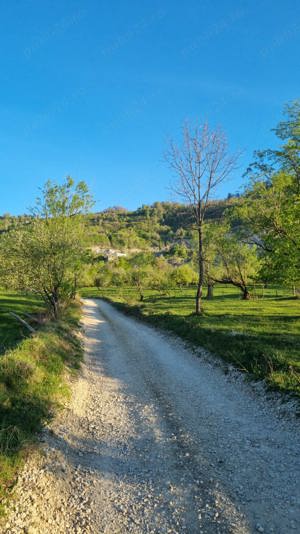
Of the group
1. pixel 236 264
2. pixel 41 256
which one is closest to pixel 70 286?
pixel 41 256

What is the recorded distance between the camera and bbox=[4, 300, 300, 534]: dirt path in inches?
242

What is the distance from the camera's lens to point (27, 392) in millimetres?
11062

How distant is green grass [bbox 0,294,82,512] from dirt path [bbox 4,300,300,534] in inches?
18.0

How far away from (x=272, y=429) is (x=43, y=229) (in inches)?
1005

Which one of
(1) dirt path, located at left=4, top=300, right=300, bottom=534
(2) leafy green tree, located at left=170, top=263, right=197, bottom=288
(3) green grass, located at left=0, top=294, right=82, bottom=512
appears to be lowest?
(1) dirt path, located at left=4, top=300, right=300, bottom=534

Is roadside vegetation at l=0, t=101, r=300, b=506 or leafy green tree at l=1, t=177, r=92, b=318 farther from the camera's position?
leafy green tree at l=1, t=177, r=92, b=318

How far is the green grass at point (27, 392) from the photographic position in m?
7.82

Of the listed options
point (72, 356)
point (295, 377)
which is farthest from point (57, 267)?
point (295, 377)

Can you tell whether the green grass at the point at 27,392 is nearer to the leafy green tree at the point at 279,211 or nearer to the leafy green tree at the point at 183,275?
the leafy green tree at the point at 279,211

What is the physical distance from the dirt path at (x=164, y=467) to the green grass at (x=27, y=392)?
1.50ft

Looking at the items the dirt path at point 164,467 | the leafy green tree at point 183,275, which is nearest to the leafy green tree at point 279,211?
the dirt path at point 164,467

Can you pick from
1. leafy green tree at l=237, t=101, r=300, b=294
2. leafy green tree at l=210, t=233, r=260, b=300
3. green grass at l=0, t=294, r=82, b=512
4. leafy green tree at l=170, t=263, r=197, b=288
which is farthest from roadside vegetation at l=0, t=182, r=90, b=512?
leafy green tree at l=170, t=263, r=197, b=288

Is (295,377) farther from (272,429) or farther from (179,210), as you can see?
(179,210)

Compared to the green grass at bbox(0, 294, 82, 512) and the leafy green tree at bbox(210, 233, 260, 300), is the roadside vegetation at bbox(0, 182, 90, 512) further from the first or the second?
the leafy green tree at bbox(210, 233, 260, 300)
